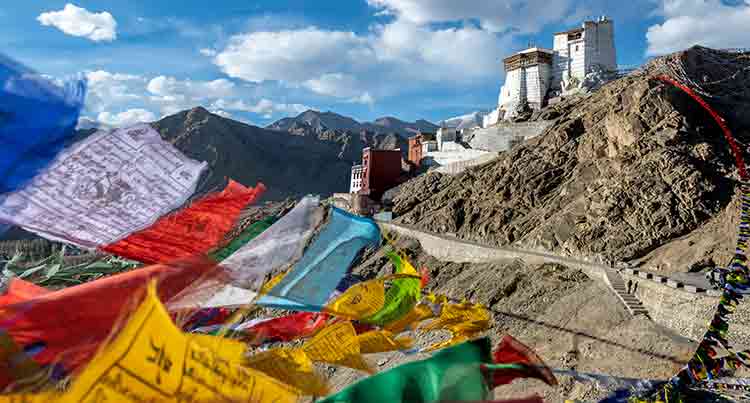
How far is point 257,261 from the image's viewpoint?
5863 millimetres

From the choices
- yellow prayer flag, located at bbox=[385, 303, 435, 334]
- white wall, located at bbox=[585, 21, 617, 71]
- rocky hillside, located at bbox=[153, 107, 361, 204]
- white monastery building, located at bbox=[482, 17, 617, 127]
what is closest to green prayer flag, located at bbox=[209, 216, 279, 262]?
yellow prayer flag, located at bbox=[385, 303, 435, 334]

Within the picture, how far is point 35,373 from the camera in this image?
3957mm

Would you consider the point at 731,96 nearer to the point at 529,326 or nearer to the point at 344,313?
the point at 529,326

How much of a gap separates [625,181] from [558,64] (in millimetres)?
25250

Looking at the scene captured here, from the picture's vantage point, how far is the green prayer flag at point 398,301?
8688 millimetres

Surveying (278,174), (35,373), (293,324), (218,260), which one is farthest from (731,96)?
(278,174)

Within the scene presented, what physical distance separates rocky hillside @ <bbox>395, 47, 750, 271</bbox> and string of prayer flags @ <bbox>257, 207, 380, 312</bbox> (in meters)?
14.4

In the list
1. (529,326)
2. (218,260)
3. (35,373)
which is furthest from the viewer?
(529,326)

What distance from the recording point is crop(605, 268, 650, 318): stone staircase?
51.5 feet

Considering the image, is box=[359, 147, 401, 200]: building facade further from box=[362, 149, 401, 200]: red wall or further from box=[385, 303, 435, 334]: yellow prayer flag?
box=[385, 303, 435, 334]: yellow prayer flag

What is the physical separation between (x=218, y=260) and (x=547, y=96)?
44202 millimetres

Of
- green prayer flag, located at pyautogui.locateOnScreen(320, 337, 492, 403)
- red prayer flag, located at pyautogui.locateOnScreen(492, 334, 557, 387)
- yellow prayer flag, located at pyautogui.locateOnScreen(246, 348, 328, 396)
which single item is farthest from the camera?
yellow prayer flag, located at pyautogui.locateOnScreen(246, 348, 328, 396)

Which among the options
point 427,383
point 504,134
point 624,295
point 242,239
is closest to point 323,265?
point 242,239

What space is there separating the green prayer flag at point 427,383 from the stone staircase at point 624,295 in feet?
43.7
